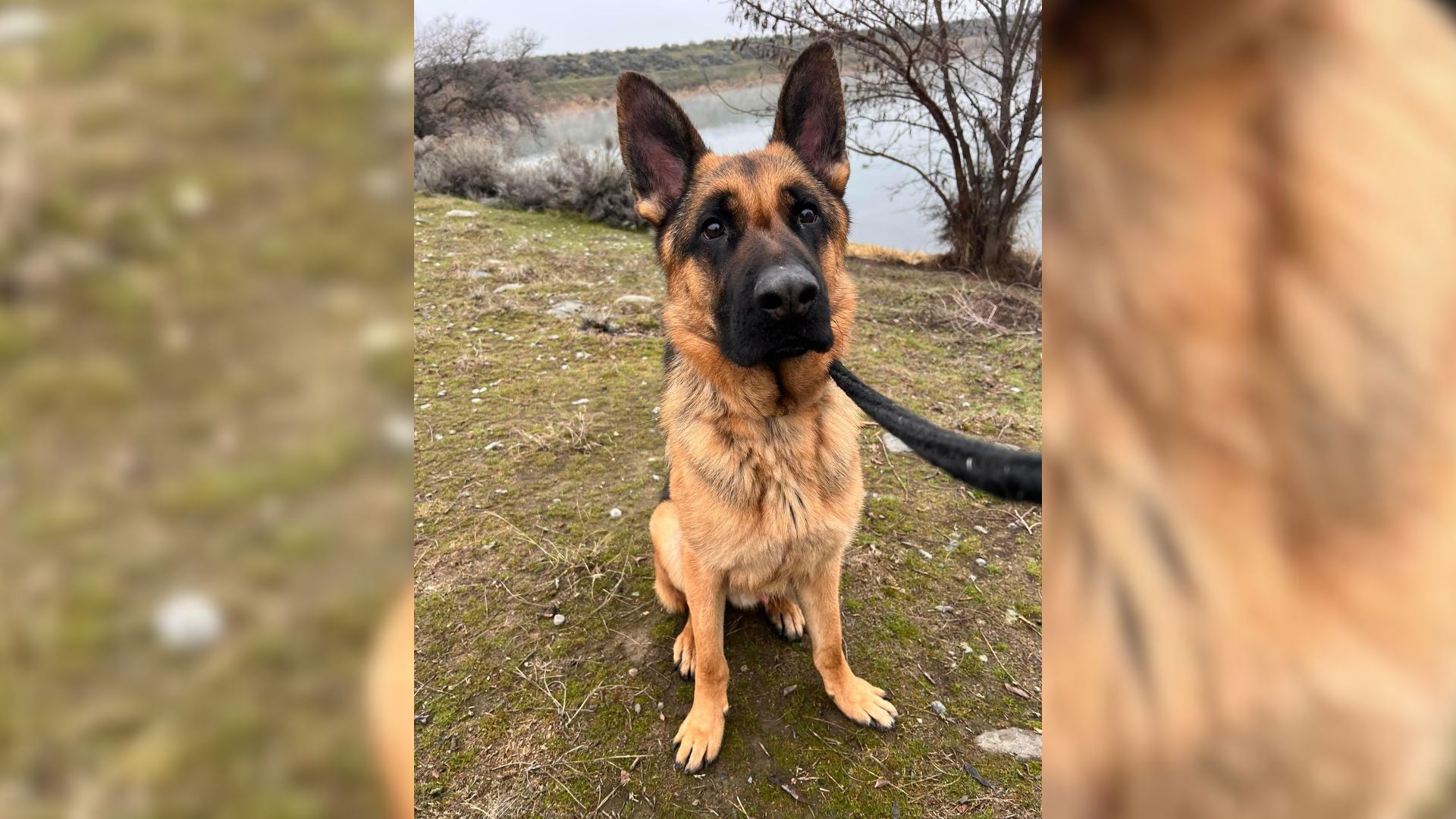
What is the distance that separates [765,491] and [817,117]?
1502 mm

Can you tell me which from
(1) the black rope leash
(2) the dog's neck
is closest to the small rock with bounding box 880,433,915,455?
(2) the dog's neck

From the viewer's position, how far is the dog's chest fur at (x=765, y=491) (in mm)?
2350

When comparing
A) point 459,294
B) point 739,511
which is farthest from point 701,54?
point 739,511

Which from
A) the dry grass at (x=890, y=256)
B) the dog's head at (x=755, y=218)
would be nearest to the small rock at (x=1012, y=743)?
the dog's head at (x=755, y=218)

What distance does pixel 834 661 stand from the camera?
8.81 feet

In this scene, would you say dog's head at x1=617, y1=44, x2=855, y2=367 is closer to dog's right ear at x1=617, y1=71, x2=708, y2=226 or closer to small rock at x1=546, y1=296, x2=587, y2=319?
dog's right ear at x1=617, y1=71, x2=708, y2=226
